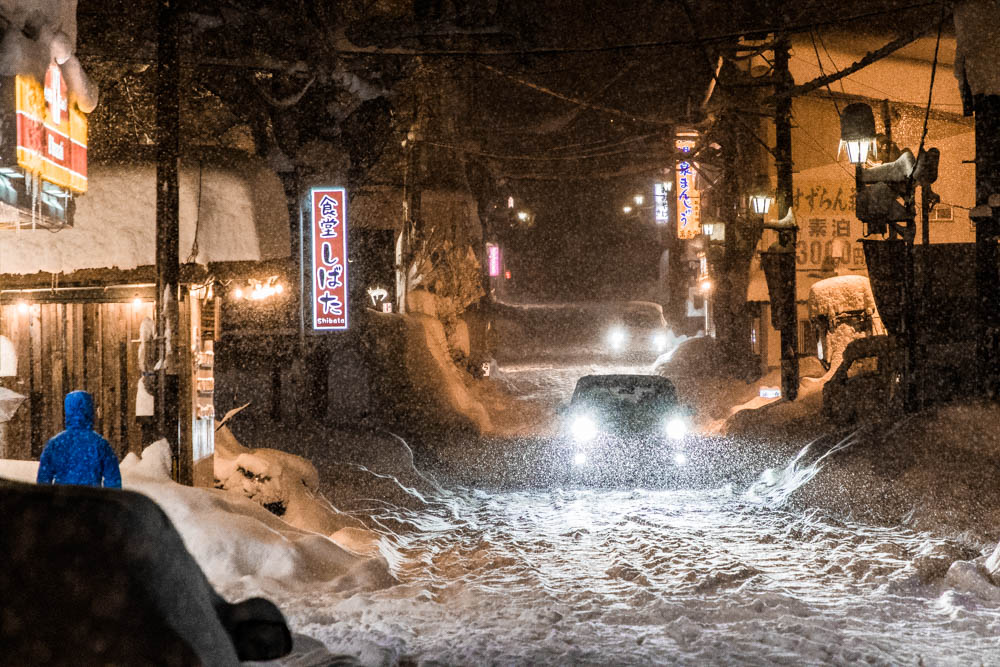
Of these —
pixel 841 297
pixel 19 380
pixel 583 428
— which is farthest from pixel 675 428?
pixel 841 297

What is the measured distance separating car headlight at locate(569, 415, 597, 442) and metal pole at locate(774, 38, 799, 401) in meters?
7.51

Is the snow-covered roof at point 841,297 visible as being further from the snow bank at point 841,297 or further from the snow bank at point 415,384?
the snow bank at point 415,384

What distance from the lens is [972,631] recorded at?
633 centimetres

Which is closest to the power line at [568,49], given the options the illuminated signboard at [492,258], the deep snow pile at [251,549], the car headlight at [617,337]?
the deep snow pile at [251,549]

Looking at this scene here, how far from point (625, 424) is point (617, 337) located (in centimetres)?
4699

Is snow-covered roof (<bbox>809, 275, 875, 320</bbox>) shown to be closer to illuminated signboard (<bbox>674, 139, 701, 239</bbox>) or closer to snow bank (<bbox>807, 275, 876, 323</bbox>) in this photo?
snow bank (<bbox>807, 275, 876, 323</bbox>)

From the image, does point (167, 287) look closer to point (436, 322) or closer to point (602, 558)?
point (602, 558)

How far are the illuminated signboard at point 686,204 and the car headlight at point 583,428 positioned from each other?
63.4ft

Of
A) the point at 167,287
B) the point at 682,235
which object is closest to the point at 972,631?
the point at 167,287

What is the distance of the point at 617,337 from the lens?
62.5 meters

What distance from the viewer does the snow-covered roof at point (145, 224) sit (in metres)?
11.2

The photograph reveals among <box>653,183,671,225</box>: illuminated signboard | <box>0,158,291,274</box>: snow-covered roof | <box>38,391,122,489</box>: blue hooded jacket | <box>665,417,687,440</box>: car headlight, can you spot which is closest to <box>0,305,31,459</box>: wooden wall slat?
<box>0,158,291,274</box>: snow-covered roof

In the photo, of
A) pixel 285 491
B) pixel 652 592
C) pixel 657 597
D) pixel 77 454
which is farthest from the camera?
pixel 285 491

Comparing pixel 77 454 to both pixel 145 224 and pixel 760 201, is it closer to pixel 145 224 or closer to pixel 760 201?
pixel 145 224
